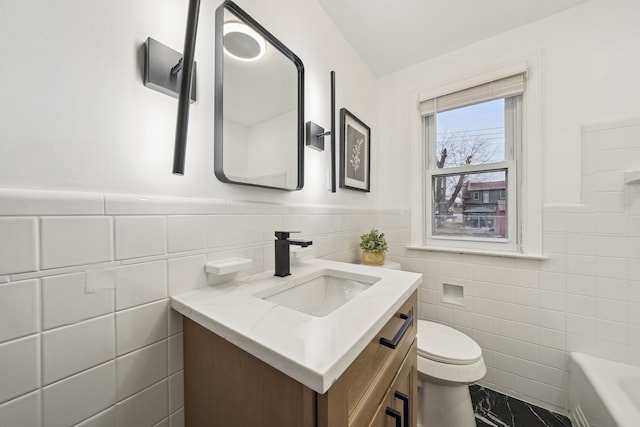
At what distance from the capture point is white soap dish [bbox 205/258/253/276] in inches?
27.8

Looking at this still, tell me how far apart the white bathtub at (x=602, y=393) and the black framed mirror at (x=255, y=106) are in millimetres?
1548

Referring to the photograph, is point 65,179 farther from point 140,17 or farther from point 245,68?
point 245,68

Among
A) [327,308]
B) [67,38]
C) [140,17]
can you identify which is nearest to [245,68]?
[140,17]

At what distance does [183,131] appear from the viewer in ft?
1.47

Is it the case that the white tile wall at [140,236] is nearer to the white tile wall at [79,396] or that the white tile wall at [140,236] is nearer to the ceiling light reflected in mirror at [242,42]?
the white tile wall at [79,396]

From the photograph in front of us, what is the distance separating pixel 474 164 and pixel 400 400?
5.14 feet

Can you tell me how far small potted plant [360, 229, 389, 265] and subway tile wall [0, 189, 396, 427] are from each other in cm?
100

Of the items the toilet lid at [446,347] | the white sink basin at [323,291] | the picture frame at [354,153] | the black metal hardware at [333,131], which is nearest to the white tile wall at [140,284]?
the white sink basin at [323,291]

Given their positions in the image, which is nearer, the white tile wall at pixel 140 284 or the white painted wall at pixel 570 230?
the white tile wall at pixel 140 284

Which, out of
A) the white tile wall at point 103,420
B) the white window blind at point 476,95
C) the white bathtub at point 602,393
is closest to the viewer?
the white tile wall at point 103,420

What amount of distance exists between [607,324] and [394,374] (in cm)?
139

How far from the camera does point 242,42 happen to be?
86cm

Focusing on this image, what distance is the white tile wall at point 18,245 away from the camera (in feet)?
1.38

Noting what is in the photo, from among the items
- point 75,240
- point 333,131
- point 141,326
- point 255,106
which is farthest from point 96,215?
point 333,131
